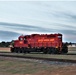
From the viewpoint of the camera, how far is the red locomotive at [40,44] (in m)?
50.2

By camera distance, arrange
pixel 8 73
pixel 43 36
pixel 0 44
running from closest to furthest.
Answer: pixel 8 73 → pixel 43 36 → pixel 0 44

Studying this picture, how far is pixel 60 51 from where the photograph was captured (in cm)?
4981

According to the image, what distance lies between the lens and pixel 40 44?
52.6 m

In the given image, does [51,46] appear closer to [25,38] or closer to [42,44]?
[42,44]

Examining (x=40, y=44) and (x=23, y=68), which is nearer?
(x=23, y=68)

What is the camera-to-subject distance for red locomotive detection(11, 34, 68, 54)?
165ft

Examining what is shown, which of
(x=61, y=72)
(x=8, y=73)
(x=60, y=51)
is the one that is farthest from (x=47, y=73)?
(x=60, y=51)

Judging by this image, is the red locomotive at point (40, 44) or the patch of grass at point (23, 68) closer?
the patch of grass at point (23, 68)

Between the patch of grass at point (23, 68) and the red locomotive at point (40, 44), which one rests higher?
the red locomotive at point (40, 44)

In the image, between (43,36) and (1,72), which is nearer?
(1,72)

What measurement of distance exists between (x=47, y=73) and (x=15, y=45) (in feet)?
128

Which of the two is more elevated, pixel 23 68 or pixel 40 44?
pixel 40 44

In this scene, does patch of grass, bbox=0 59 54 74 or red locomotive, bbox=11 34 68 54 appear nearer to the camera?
patch of grass, bbox=0 59 54 74

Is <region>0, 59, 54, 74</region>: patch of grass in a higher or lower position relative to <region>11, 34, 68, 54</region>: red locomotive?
→ lower
